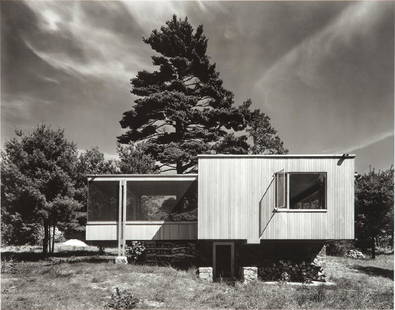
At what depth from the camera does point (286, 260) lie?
17.7m

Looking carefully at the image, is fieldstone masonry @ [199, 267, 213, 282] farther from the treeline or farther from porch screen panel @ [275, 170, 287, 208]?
the treeline

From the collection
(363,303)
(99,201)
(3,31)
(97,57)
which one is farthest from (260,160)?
(99,201)

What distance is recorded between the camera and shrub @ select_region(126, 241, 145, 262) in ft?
62.9

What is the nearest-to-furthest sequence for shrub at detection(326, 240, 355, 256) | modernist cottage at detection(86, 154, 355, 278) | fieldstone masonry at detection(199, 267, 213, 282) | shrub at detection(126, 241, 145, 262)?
1. modernist cottage at detection(86, 154, 355, 278)
2. fieldstone masonry at detection(199, 267, 213, 282)
3. shrub at detection(126, 241, 145, 262)
4. shrub at detection(326, 240, 355, 256)

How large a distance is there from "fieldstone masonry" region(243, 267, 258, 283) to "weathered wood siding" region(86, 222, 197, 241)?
9.56ft

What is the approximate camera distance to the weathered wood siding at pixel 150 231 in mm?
17953

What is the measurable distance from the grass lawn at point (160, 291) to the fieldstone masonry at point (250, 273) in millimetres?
657

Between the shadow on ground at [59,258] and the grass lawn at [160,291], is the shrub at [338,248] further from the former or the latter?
the shadow on ground at [59,258]

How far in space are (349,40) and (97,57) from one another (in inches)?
371

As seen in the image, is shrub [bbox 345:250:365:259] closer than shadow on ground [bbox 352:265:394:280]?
No

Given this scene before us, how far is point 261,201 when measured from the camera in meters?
15.9

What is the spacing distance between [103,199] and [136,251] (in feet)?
22.0

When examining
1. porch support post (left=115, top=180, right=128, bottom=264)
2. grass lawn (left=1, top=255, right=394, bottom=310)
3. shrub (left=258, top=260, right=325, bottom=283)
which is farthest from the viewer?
porch support post (left=115, top=180, right=128, bottom=264)

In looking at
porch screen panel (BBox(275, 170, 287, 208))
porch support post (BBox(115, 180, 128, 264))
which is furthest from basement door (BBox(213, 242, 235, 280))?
porch support post (BBox(115, 180, 128, 264))
